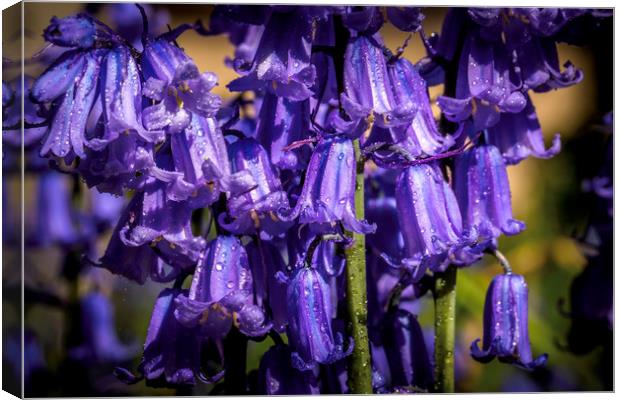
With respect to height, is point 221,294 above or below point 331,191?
below

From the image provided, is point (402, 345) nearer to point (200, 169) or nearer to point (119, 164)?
point (200, 169)

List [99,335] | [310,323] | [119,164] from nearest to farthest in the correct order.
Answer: [119,164], [310,323], [99,335]

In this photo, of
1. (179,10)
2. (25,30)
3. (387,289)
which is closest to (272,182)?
(387,289)

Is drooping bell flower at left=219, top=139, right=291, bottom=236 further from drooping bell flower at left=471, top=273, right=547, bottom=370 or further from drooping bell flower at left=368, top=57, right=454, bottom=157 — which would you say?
drooping bell flower at left=471, top=273, right=547, bottom=370

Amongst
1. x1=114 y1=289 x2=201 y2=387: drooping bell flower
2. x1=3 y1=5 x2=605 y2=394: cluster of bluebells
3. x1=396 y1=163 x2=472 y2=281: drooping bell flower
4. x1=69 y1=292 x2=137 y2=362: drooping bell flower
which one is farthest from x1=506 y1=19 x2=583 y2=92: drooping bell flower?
x1=69 y1=292 x2=137 y2=362: drooping bell flower

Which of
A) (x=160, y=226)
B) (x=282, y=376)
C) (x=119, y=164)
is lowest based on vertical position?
(x=282, y=376)

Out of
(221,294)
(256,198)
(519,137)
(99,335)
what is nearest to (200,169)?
(256,198)

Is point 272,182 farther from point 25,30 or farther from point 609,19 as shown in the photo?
point 609,19
